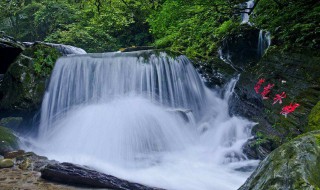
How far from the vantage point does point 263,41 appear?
8.18 metres

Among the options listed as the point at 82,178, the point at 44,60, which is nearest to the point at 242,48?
the point at 82,178

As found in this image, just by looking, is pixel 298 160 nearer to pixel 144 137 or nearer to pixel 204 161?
pixel 204 161

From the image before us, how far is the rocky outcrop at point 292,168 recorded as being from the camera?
2.08 metres

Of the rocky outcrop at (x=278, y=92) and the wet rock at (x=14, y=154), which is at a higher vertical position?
the rocky outcrop at (x=278, y=92)

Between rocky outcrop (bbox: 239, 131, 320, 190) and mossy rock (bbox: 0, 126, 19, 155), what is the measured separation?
19.3 feet

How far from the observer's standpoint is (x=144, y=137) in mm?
7066

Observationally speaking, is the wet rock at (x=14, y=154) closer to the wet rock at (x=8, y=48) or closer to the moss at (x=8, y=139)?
the moss at (x=8, y=139)

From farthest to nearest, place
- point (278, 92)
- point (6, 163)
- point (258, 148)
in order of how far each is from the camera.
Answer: point (278, 92) < point (258, 148) < point (6, 163)

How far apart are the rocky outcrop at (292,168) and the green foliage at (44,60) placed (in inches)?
344

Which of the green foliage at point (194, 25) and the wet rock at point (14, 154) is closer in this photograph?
the wet rock at point (14, 154)

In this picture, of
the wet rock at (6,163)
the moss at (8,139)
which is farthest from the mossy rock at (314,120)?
the moss at (8,139)

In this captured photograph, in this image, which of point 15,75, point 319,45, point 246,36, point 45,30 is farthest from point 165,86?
point 45,30

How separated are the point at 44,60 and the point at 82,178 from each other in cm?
650

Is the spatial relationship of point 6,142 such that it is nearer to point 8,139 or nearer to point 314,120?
point 8,139
